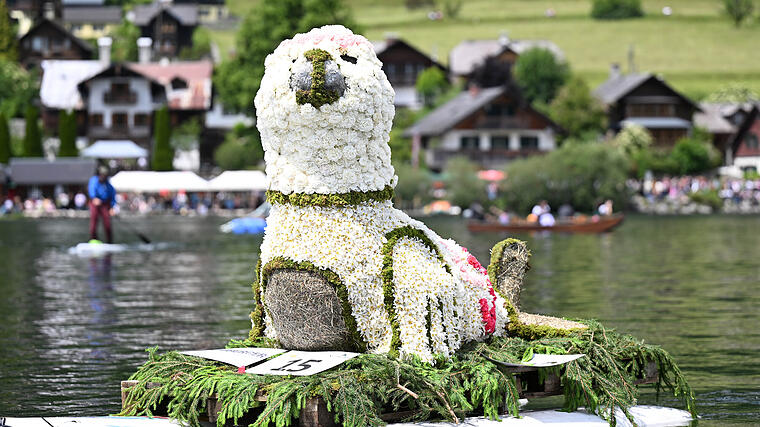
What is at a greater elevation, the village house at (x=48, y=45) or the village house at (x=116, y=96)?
the village house at (x=48, y=45)

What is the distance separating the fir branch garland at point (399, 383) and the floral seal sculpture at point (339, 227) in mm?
421

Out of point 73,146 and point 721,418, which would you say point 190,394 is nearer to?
point 721,418

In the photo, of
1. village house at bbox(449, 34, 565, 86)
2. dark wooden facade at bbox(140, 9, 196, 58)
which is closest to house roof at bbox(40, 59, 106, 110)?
village house at bbox(449, 34, 565, 86)

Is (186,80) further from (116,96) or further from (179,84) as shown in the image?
(116,96)

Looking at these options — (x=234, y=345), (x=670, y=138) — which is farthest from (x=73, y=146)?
(x=234, y=345)

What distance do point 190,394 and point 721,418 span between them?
6021 mm

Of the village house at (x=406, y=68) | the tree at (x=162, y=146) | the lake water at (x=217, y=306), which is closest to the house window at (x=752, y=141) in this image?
the village house at (x=406, y=68)

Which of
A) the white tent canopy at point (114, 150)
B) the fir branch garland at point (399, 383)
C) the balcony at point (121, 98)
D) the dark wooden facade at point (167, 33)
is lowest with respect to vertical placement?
the white tent canopy at point (114, 150)

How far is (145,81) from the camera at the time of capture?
357 feet

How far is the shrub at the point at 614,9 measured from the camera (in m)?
177

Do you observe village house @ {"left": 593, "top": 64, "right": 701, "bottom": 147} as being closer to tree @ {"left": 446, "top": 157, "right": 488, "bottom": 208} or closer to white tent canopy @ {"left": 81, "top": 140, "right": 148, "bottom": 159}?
tree @ {"left": 446, "top": 157, "right": 488, "bottom": 208}

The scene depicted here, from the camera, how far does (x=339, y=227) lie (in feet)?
36.3

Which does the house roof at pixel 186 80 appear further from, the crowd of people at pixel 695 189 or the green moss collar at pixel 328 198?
the green moss collar at pixel 328 198

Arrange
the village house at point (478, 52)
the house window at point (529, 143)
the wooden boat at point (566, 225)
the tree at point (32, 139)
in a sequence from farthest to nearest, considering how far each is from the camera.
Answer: the village house at point (478, 52), the house window at point (529, 143), the tree at point (32, 139), the wooden boat at point (566, 225)
